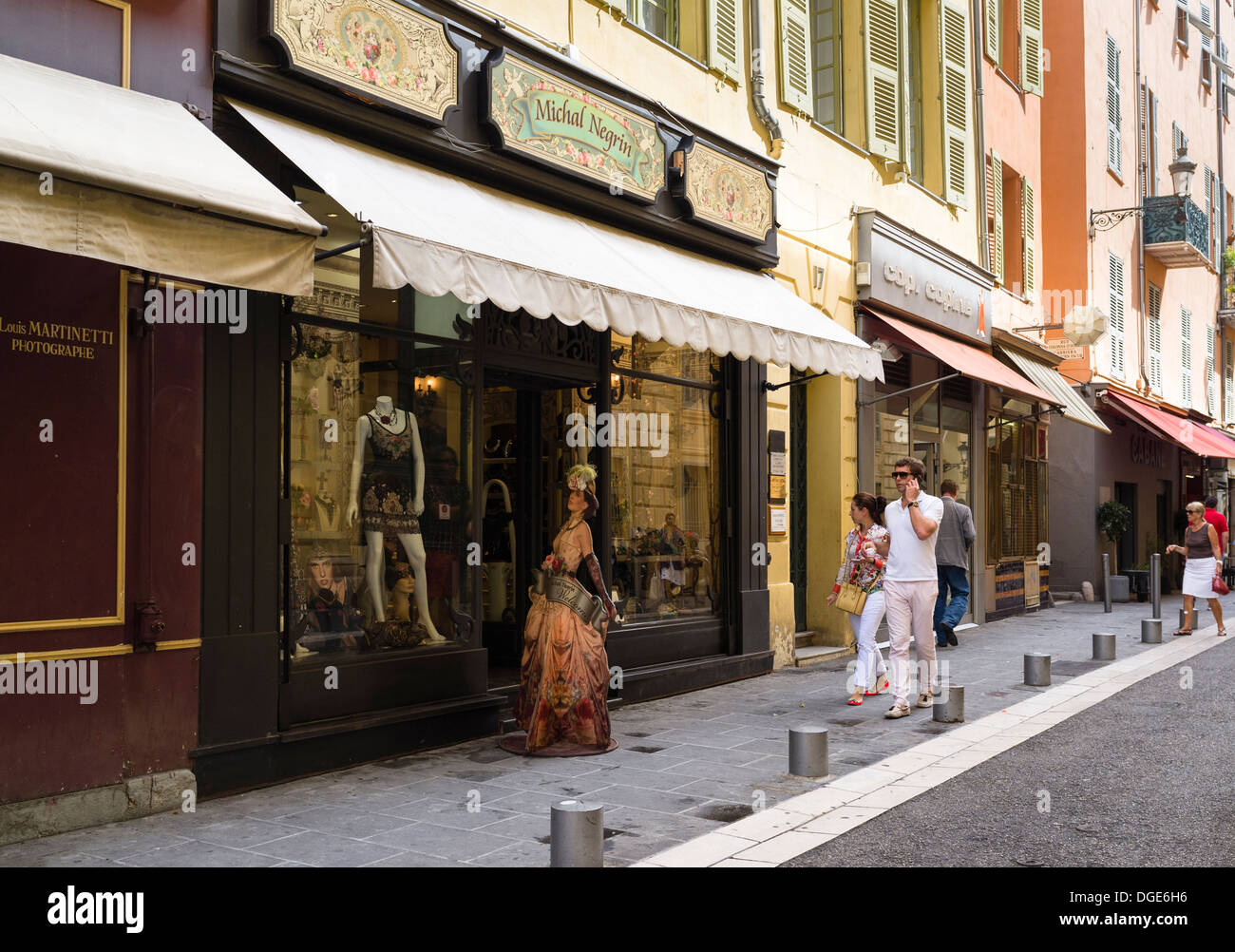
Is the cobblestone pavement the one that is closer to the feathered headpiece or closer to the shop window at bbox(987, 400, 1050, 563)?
the feathered headpiece

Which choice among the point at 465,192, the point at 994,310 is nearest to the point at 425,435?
the point at 465,192

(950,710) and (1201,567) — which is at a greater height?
(1201,567)

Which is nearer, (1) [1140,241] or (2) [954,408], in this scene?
(2) [954,408]

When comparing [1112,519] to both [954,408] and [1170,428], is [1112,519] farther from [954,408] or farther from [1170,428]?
[954,408]

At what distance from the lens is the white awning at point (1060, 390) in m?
16.6

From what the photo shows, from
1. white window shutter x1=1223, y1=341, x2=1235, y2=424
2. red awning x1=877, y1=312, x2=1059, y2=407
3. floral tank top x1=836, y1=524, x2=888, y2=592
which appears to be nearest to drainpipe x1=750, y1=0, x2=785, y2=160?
red awning x1=877, y1=312, x2=1059, y2=407

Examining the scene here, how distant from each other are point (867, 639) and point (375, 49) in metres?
5.60

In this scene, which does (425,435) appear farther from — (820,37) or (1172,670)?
(820,37)

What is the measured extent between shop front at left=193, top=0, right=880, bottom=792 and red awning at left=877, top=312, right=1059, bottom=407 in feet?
8.87

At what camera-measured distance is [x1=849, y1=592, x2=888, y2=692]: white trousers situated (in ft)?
30.0

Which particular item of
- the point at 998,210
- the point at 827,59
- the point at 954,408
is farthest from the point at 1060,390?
the point at 827,59

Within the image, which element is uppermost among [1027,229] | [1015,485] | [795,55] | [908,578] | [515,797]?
[795,55]

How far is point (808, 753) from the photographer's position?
6.39 meters

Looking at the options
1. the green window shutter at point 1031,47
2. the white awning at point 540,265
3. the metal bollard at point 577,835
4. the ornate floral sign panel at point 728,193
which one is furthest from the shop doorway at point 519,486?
the green window shutter at point 1031,47
